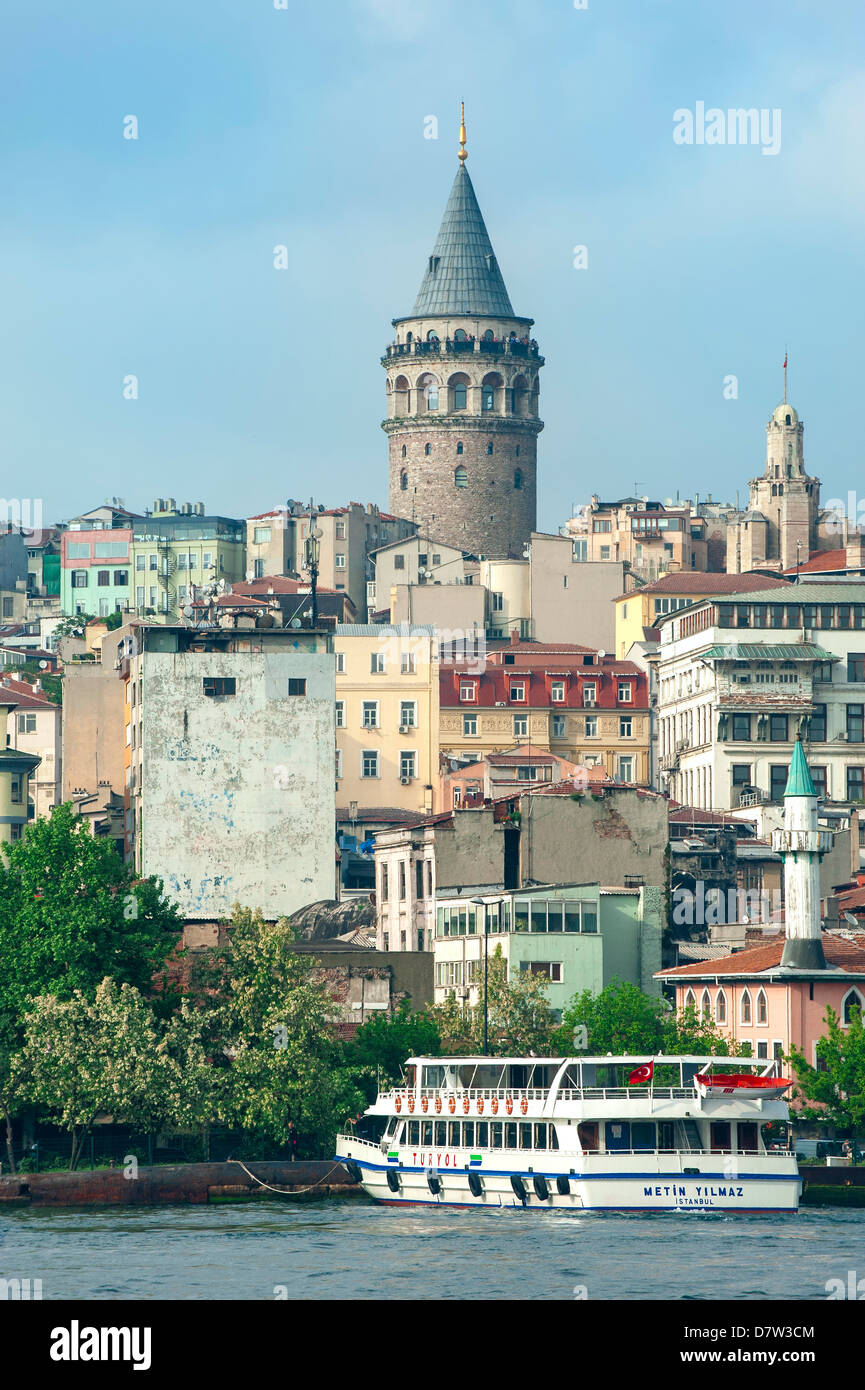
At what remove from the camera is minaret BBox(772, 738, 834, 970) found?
79.7 meters

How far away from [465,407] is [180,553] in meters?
22.2

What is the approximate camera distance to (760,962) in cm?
8100

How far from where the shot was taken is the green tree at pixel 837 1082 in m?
72.4

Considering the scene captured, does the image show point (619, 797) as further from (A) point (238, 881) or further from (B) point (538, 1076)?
(B) point (538, 1076)

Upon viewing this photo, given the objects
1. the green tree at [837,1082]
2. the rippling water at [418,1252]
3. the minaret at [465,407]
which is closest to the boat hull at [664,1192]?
the rippling water at [418,1252]

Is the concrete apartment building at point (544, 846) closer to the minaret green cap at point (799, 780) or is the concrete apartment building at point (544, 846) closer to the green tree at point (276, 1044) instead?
the minaret green cap at point (799, 780)

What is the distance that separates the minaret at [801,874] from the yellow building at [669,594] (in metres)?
52.7

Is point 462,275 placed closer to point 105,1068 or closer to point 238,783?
point 238,783

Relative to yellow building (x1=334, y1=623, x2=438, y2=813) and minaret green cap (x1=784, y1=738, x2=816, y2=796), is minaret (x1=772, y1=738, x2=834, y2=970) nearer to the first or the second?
minaret green cap (x1=784, y1=738, x2=816, y2=796)
